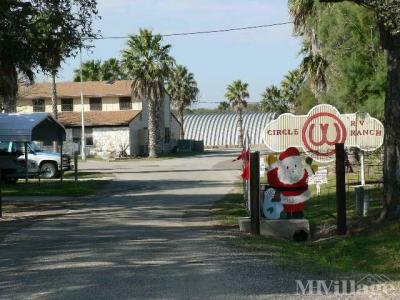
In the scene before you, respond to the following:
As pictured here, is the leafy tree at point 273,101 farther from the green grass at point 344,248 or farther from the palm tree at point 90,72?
the green grass at point 344,248

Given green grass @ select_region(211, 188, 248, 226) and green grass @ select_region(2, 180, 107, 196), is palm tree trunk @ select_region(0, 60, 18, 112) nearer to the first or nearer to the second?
green grass @ select_region(2, 180, 107, 196)

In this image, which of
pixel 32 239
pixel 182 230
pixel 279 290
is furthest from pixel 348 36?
pixel 279 290

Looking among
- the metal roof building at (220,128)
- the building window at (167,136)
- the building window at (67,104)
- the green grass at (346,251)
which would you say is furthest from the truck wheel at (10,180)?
the metal roof building at (220,128)

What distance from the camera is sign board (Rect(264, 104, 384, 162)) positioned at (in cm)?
2008

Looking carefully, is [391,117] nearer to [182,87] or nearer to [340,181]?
[340,181]

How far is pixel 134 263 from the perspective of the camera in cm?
908

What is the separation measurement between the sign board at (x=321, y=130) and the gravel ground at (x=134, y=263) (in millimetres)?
5071

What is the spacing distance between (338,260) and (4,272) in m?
5.50

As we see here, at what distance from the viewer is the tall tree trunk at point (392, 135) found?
500 inches

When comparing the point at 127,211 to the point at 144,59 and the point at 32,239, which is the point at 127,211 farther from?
the point at 144,59

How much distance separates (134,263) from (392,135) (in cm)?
623

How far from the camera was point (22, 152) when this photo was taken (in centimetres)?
3073

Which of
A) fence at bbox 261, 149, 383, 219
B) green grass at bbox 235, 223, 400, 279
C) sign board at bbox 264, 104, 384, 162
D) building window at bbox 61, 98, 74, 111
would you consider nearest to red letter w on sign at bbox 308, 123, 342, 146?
sign board at bbox 264, 104, 384, 162

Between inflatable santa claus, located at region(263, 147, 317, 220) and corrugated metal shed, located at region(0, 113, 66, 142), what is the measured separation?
13.6m
